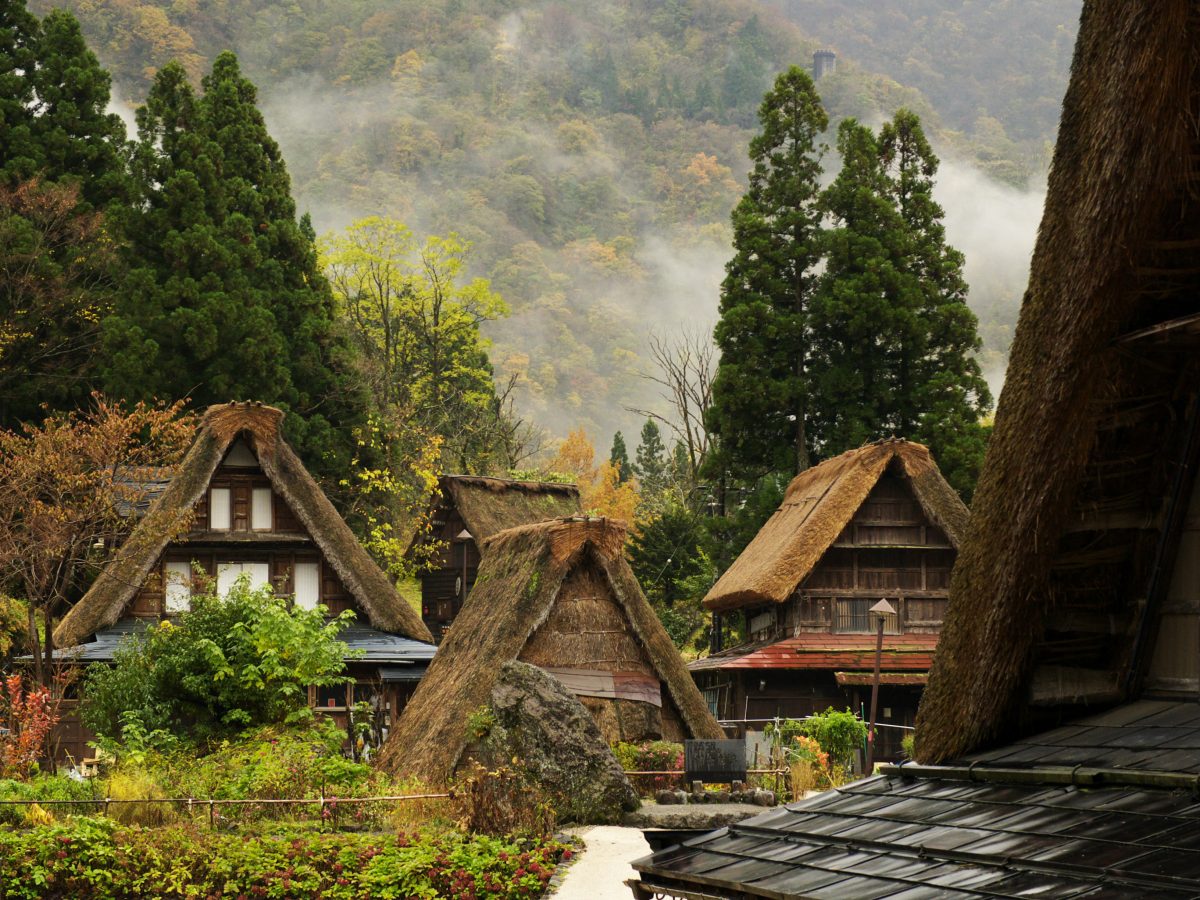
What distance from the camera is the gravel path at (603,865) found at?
15.8 m

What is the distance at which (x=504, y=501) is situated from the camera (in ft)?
132

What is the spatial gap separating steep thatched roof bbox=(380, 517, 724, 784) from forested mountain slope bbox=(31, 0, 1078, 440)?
4157 inches

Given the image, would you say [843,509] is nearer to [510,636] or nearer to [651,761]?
[651,761]

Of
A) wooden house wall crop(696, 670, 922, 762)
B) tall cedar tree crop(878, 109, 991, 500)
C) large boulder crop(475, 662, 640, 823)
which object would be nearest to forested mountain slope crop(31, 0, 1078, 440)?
tall cedar tree crop(878, 109, 991, 500)

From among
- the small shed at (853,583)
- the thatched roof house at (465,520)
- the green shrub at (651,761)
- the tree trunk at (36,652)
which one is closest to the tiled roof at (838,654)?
the small shed at (853,583)

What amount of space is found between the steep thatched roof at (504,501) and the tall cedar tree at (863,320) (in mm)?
8272

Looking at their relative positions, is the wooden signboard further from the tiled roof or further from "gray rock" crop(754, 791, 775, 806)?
the tiled roof

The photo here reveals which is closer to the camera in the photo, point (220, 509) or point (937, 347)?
point (220, 509)

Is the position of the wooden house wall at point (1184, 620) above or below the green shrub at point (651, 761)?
above

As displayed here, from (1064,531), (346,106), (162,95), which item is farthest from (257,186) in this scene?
(346,106)

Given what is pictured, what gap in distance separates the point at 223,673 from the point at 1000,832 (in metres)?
18.4

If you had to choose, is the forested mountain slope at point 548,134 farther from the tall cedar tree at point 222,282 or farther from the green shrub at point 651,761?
the green shrub at point 651,761

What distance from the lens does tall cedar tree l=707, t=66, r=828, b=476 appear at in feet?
143

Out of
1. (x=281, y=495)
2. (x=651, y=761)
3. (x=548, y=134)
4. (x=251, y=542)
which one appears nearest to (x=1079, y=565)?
(x=651, y=761)
